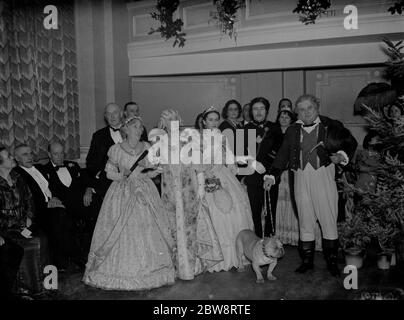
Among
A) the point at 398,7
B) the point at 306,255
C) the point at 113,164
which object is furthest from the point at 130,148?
the point at 398,7

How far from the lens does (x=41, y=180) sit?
3467 millimetres

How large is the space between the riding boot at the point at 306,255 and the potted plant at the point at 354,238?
0.96ft

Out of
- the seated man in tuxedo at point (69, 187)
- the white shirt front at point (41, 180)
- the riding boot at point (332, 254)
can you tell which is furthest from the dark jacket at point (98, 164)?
the riding boot at point (332, 254)

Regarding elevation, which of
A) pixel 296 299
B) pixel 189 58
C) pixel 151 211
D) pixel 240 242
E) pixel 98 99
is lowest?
pixel 296 299

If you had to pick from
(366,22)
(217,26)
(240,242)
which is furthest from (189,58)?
(240,242)

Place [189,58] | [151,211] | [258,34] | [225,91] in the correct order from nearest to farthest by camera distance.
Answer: [151,211] < [258,34] < [189,58] < [225,91]

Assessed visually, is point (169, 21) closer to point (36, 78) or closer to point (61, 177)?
point (36, 78)

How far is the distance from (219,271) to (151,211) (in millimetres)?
715

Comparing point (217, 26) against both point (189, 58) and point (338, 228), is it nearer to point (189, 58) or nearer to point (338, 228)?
point (189, 58)

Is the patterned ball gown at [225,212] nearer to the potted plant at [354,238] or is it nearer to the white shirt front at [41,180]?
the potted plant at [354,238]

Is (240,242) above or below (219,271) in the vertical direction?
above

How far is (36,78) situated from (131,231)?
188 cm

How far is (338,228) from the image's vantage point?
3.44 metres
